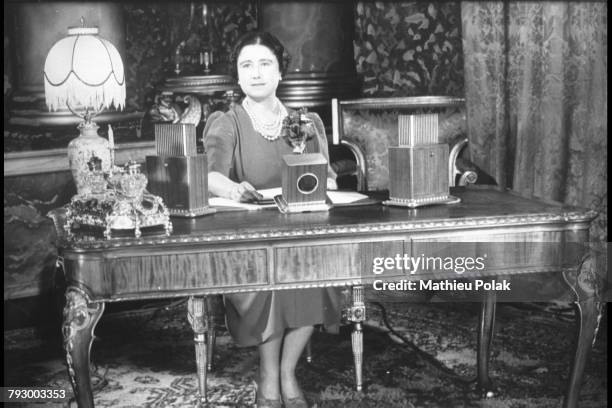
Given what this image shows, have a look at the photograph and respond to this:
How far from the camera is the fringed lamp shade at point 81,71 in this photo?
3.78 meters

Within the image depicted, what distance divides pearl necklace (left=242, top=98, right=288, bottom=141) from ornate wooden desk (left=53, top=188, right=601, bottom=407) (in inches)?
24.8

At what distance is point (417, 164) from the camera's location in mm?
2914

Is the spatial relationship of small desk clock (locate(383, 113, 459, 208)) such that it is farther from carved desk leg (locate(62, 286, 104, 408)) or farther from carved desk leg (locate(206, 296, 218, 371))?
carved desk leg (locate(206, 296, 218, 371))

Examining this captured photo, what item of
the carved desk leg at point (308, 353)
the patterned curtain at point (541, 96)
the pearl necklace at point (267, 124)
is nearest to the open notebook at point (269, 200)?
the pearl necklace at point (267, 124)

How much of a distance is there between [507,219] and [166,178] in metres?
1.10

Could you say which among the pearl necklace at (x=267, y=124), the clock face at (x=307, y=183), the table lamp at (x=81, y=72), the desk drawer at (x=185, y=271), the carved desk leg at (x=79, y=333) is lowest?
the carved desk leg at (x=79, y=333)

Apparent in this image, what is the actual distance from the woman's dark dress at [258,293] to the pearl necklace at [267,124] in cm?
2

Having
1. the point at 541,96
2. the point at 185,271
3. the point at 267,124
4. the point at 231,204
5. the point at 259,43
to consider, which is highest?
the point at 259,43

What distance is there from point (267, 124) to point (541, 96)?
6.91ft

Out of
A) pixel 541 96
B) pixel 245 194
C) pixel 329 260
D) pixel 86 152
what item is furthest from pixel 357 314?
pixel 541 96

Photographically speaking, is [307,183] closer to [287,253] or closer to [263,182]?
[287,253]

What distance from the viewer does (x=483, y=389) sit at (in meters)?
3.60

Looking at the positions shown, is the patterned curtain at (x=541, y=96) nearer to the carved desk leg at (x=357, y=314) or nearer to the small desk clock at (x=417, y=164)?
the carved desk leg at (x=357, y=314)

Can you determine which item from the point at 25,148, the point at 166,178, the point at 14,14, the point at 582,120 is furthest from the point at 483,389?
the point at 14,14
